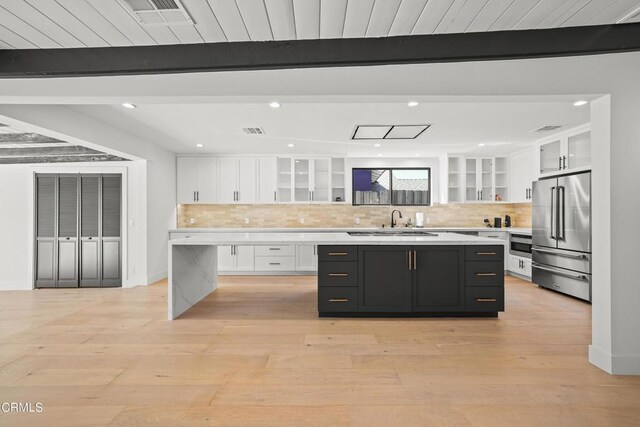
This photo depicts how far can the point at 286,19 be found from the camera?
2.03 m

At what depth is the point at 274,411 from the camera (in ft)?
6.41

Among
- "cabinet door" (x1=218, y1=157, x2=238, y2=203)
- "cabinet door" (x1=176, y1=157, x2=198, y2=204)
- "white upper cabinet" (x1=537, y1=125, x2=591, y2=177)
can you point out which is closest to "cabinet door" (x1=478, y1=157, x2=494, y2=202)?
"white upper cabinet" (x1=537, y1=125, x2=591, y2=177)

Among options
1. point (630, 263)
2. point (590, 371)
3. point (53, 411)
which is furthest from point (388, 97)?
point (53, 411)

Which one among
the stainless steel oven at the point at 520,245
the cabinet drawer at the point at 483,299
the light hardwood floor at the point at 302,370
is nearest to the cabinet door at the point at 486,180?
the stainless steel oven at the point at 520,245

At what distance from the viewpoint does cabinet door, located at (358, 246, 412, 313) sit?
3637 mm

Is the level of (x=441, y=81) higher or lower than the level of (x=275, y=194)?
higher

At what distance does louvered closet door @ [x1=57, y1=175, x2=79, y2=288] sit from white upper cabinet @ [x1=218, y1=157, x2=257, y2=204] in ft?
7.82

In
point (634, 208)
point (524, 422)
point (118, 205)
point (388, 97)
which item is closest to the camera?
point (524, 422)

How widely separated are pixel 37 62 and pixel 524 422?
400cm

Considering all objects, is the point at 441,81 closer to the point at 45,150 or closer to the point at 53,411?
the point at 53,411

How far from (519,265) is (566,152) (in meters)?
2.10

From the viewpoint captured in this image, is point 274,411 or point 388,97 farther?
point 388,97

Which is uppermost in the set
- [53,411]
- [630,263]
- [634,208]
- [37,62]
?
[37,62]

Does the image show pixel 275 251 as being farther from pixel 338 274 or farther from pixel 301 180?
pixel 338 274
